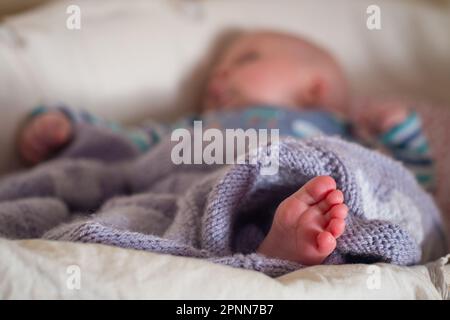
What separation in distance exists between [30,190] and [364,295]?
50 centimetres

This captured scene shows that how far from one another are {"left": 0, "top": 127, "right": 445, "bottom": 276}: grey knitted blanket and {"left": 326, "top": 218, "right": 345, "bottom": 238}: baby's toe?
35mm

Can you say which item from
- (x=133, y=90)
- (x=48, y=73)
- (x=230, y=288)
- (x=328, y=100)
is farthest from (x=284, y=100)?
(x=230, y=288)

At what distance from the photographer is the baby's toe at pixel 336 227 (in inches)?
18.8

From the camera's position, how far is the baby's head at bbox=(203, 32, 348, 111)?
102cm

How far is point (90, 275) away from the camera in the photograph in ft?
1.36

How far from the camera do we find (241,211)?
23.6 inches

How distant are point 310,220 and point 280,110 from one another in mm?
470
